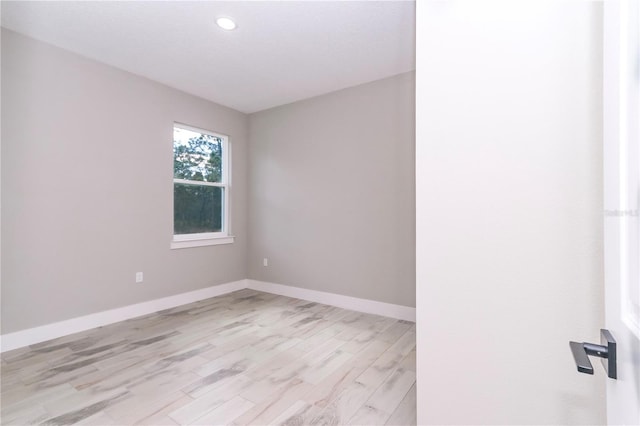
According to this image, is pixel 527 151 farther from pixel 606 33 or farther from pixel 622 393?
pixel 622 393

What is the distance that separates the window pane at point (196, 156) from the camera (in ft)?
12.1

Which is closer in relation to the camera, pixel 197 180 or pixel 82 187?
pixel 82 187

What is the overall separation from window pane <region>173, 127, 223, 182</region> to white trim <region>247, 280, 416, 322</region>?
1.77 meters

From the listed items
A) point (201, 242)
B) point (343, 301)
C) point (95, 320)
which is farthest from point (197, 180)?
point (343, 301)

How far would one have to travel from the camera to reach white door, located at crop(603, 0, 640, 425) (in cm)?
44

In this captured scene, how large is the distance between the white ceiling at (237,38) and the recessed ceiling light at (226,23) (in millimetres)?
49

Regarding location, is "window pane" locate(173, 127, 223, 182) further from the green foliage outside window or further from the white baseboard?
the white baseboard

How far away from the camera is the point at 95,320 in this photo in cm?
287

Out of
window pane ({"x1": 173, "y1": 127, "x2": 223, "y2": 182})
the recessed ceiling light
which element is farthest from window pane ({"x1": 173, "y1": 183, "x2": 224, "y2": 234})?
the recessed ceiling light

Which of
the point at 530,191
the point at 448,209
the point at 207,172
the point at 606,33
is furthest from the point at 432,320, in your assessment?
the point at 207,172

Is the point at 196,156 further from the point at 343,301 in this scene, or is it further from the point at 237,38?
the point at 343,301

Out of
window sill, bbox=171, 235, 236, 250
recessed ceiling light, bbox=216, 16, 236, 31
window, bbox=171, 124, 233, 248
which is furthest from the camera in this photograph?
window, bbox=171, 124, 233, 248

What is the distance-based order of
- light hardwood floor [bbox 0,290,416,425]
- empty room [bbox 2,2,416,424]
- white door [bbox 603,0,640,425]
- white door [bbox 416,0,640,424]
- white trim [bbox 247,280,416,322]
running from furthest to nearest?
white trim [bbox 247,280,416,322]
empty room [bbox 2,2,416,424]
light hardwood floor [bbox 0,290,416,425]
white door [bbox 416,0,640,424]
white door [bbox 603,0,640,425]

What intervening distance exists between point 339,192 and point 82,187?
2731mm
